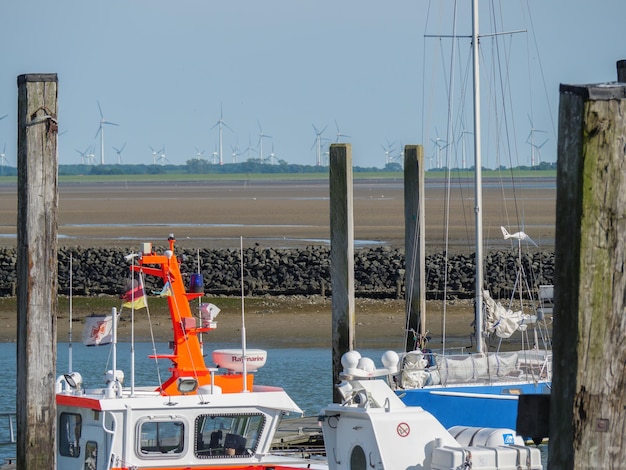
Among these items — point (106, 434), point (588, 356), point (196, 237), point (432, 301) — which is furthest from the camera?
point (196, 237)

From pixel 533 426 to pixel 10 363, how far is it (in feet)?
75.9

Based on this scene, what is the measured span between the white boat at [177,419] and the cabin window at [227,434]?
1cm

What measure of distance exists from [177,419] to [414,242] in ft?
29.0

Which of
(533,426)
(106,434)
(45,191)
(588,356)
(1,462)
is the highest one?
(45,191)

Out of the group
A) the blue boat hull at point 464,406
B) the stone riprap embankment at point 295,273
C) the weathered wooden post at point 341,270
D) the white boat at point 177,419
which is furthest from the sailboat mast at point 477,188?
the stone riprap embankment at point 295,273

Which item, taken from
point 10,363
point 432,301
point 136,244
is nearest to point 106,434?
point 10,363

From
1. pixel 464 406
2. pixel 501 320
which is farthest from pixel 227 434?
pixel 501 320

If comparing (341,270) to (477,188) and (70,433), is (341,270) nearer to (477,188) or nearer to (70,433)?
(477,188)

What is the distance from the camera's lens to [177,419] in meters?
13.0

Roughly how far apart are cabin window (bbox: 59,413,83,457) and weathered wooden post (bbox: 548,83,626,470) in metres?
8.48

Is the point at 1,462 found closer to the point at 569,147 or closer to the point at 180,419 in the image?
the point at 180,419

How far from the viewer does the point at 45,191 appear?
10805mm

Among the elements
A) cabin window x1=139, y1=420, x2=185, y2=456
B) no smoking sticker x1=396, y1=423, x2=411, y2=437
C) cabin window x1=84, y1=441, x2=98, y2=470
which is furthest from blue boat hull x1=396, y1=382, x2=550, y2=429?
no smoking sticker x1=396, y1=423, x2=411, y2=437

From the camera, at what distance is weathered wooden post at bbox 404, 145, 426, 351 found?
2059 centimetres
